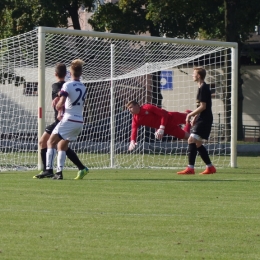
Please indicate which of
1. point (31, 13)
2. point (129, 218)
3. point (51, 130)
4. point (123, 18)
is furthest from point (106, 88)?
point (129, 218)

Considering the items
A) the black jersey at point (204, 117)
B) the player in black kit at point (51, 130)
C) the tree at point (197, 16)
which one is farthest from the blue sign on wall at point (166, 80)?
the player in black kit at point (51, 130)

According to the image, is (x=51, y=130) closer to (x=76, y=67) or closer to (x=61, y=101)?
(x=61, y=101)

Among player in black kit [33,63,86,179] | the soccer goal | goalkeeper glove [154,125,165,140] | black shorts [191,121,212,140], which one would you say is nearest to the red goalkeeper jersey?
goalkeeper glove [154,125,165,140]

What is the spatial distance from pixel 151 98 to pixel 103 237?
17.4 meters

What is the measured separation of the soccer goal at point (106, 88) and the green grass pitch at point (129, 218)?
3868mm

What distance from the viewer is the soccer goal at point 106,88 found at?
1889 cm

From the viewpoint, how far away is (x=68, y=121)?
1428 centimetres

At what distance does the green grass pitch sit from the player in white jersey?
57cm

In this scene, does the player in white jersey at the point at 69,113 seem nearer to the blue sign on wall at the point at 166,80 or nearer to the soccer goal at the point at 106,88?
the soccer goal at the point at 106,88

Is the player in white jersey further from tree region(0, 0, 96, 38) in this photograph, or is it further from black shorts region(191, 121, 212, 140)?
tree region(0, 0, 96, 38)

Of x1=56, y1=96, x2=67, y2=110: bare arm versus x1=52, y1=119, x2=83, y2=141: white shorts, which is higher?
x1=56, y1=96, x2=67, y2=110: bare arm

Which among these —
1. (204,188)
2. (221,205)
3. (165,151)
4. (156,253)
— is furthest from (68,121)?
(165,151)

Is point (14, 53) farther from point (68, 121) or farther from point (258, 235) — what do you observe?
point (258, 235)

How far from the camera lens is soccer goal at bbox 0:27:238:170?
18.9m
